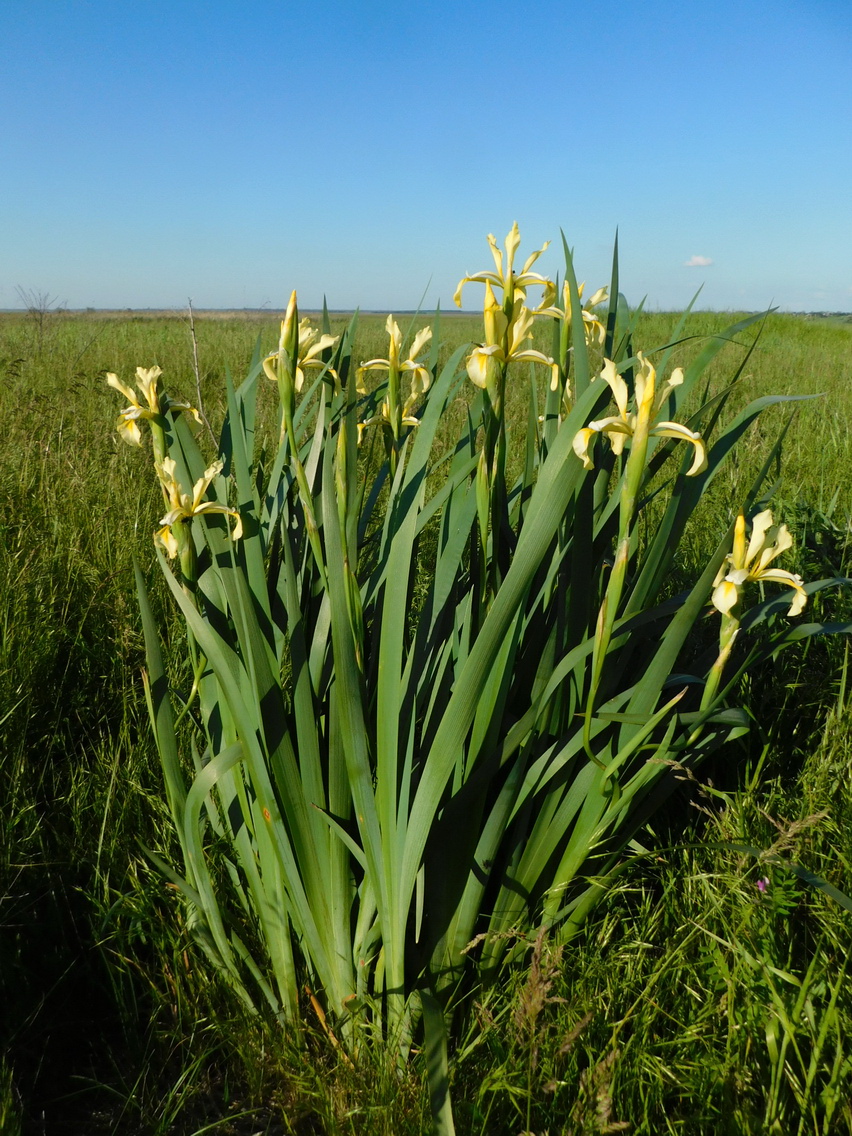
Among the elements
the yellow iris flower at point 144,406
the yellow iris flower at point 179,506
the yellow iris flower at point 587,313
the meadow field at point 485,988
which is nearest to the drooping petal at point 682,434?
the yellow iris flower at point 587,313

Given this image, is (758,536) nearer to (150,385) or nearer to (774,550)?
(774,550)

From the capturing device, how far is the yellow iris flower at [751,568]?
0.93 meters

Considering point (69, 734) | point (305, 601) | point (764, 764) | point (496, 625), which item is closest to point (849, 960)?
point (764, 764)

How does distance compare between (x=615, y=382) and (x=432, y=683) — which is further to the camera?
(x=432, y=683)

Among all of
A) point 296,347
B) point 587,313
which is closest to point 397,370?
point 296,347

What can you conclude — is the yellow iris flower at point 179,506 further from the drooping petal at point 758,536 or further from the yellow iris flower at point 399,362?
the drooping petal at point 758,536

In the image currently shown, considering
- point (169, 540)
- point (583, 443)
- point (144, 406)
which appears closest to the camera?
point (583, 443)

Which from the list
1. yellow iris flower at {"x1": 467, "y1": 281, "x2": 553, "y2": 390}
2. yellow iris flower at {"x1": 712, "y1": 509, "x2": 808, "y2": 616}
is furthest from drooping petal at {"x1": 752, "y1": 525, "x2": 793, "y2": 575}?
yellow iris flower at {"x1": 467, "y1": 281, "x2": 553, "y2": 390}

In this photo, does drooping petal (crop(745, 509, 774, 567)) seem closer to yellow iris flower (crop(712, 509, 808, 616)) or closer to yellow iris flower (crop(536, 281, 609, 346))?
yellow iris flower (crop(712, 509, 808, 616))

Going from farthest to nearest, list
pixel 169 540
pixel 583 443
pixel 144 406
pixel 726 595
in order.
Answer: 1. pixel 144 406
2. pixel 169 540
3. pixel 726 595
4. pixel 583 443

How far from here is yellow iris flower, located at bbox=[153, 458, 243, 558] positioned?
1.01m

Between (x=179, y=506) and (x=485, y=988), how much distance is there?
792mm

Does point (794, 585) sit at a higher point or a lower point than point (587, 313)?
lower

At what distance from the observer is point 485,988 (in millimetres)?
1112
